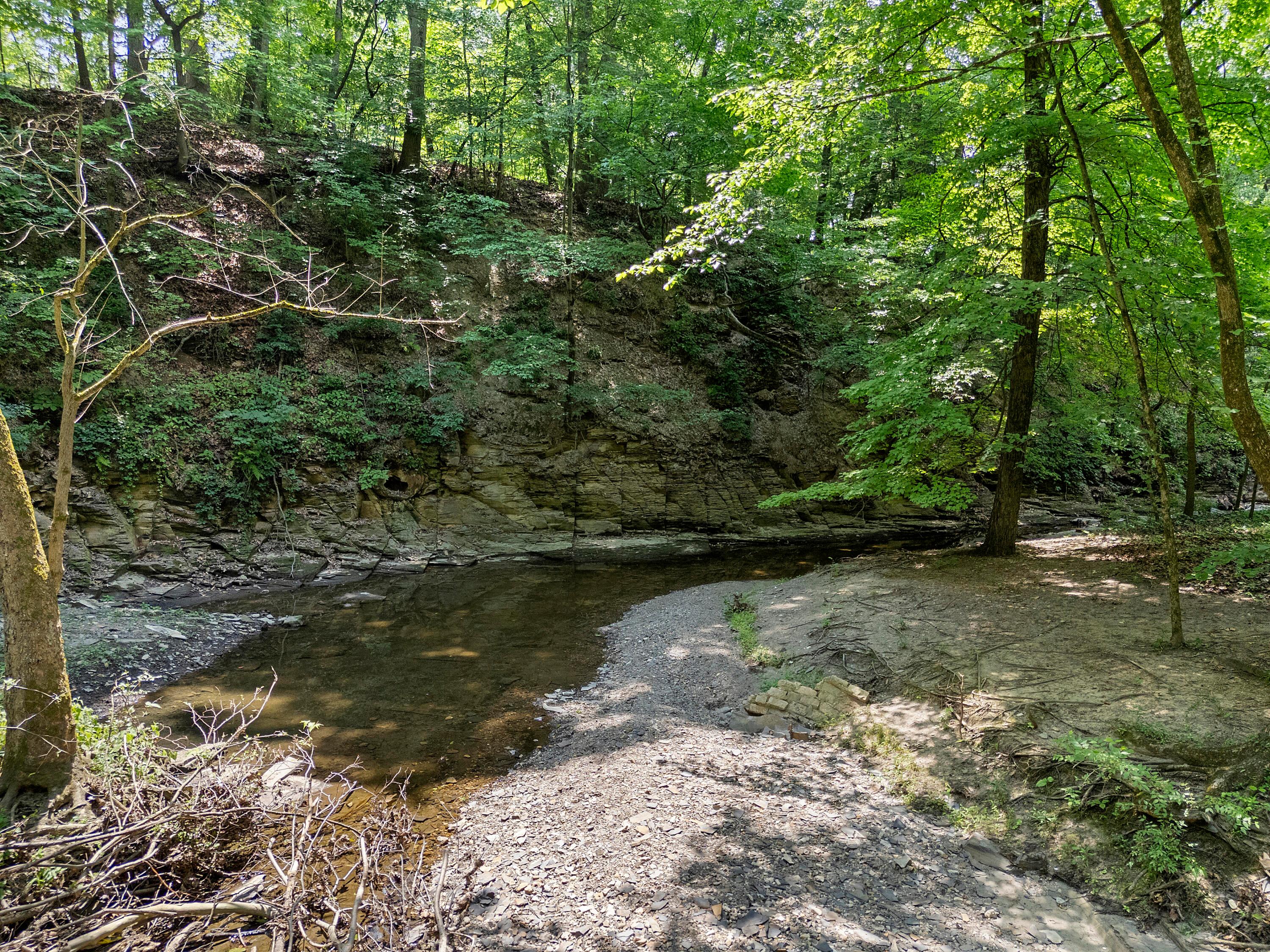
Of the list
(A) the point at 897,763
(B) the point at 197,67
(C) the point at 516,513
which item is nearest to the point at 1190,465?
(A) the point at 897,763

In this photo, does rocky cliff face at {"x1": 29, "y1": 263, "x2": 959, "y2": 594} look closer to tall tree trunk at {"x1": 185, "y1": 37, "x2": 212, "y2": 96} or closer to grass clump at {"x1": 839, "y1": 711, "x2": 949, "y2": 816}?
tall tree trunk at {"x1": 185, "y1": 37, "x2": 212, "y2": 96}

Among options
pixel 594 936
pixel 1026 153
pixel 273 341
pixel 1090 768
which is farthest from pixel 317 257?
pixel 1090 768

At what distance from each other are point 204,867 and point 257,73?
17.6 meters

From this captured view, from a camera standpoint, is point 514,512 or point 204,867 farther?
point 514,512

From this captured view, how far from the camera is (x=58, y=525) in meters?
3.82

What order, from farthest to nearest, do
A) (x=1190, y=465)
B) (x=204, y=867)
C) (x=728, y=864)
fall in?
(x=1190, y=465)
(x=728, y=864)
(x=204, y=867)

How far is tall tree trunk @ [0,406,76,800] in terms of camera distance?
3.66m

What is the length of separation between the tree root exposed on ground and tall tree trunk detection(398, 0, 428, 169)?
1673 centimetres

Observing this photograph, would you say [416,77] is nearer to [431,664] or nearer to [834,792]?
[431,664]

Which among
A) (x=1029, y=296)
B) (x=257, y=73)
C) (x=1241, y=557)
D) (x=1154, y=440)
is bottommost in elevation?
(x=1241, y=557)

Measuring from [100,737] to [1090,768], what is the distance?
23.6 ft

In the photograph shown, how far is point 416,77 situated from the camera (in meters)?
16.0

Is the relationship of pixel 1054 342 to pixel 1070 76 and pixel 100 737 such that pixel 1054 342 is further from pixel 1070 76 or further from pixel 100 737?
pixel 100 737

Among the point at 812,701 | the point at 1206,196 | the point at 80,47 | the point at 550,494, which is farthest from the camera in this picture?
the point at 550,494
